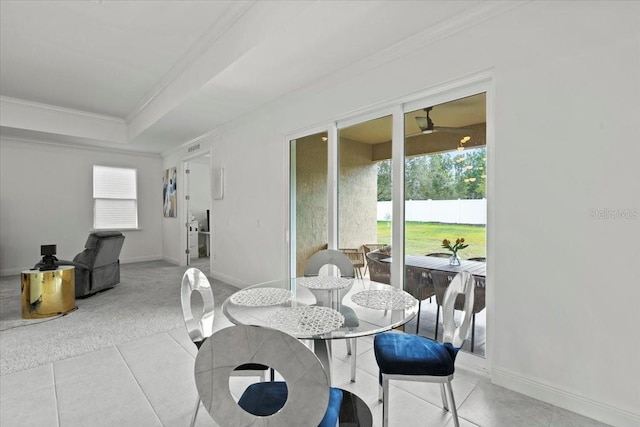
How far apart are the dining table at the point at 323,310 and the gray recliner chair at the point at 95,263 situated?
339cm

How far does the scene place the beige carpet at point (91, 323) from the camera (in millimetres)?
2668

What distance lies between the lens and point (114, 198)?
23.1 ft

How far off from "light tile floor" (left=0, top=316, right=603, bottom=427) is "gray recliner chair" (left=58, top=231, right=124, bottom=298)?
2.15 metres

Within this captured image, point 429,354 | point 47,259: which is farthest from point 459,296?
point 47,259

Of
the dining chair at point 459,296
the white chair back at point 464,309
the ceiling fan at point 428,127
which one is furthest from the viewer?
the ceiling fan at point 428,127

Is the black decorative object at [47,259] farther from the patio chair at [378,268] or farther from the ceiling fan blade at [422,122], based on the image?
the ceiling fan blade at [422,122]

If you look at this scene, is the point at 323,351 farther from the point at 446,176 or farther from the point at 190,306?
the point at 446,176

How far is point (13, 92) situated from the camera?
14.8 ft

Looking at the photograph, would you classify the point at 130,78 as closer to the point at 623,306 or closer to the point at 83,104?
the point at 83,104

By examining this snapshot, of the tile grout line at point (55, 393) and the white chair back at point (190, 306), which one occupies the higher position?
the white chair back at point (190, 306)

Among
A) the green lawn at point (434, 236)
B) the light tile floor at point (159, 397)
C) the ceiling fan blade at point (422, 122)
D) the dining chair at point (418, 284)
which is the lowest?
the light tile floor at point (159, 397)

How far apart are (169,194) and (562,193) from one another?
7.42 m

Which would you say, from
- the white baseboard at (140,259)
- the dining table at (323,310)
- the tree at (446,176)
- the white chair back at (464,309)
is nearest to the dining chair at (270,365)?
the dining table at (323,310)

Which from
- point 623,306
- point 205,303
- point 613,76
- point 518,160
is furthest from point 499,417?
point 613,76
